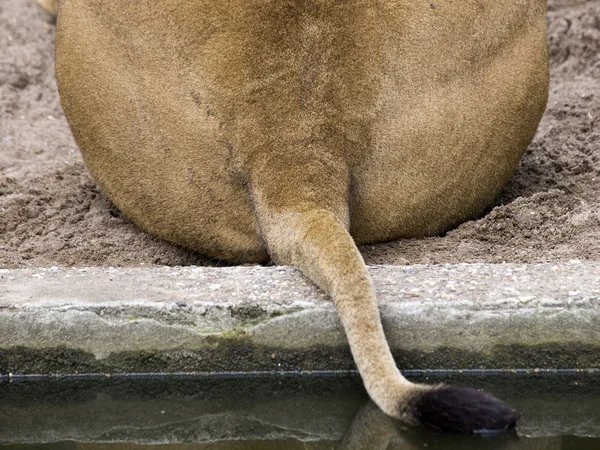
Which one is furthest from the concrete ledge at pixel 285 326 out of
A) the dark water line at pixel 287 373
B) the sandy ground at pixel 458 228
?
the sandy ground at pixel 458 228

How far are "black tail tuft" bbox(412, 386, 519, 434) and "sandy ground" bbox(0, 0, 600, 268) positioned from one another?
1251 mm

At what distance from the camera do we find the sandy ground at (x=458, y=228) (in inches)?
186

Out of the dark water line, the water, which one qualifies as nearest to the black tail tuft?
the water

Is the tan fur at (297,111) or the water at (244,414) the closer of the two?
the water at (244,414)

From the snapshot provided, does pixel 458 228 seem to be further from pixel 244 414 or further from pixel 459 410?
pixel 459 410

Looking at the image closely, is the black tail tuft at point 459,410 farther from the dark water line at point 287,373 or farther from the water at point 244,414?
the dark water line at point 287,373

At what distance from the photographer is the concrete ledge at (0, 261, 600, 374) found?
12.7 feet

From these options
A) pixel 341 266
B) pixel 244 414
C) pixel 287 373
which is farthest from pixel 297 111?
pixel 244 414

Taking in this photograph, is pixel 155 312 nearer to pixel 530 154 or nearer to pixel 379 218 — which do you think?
pixel 379 218

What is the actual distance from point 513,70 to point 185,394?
1.90 metres

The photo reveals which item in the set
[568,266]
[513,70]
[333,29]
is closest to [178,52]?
[333,29]

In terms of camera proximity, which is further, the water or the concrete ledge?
the concrete ledge

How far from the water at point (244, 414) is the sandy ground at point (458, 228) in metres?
0.85

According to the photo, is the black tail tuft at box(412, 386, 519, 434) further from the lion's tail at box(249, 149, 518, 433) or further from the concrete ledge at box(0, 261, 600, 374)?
the concrete ledge at box(0, 261, 600, 374)
